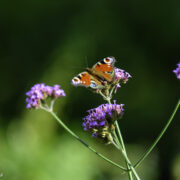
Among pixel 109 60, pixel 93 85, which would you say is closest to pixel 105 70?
pixel 109 60

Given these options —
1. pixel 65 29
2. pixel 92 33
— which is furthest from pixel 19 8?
pixel 92 33

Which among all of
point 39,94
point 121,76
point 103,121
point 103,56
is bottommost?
point 103,56

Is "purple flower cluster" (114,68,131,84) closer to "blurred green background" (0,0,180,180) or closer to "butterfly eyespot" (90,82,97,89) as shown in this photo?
"butterfly eyespot" (90,82,97,89)

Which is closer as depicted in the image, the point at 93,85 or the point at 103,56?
the point at 93,85

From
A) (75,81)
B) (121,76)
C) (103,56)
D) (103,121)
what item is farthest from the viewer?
(103,56)

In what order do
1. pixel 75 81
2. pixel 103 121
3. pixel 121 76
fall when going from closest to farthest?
pixel 103 121 → pixel 75 81 → pixel 121 76

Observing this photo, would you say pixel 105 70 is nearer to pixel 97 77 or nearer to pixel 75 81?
pixel 97 77
